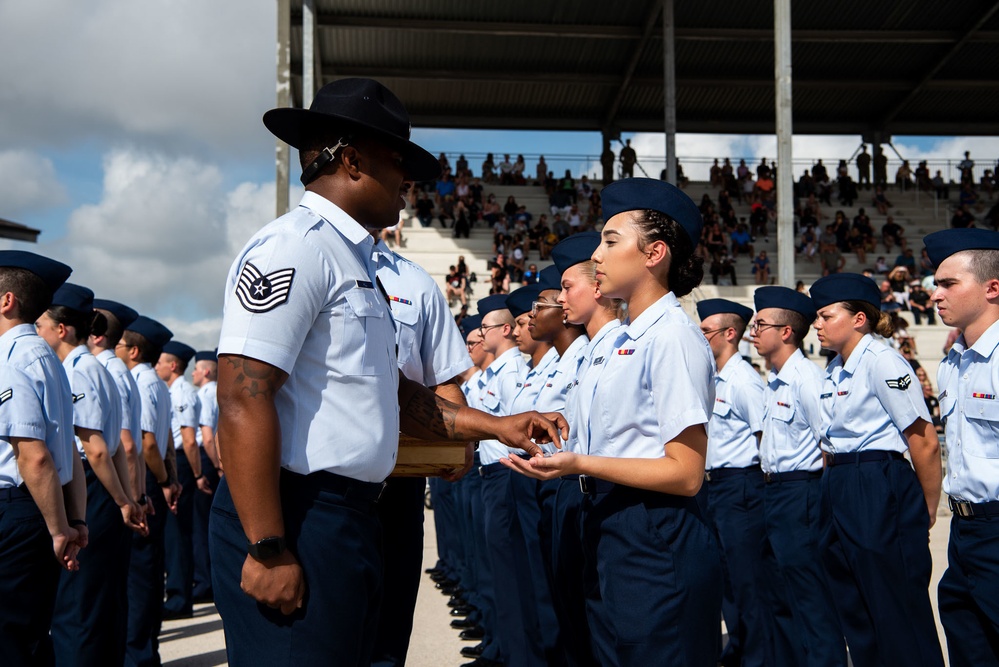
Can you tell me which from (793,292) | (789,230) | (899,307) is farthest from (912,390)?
(899,307)

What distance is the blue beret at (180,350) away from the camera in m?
10.4

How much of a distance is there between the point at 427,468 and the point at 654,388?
0.80 meters

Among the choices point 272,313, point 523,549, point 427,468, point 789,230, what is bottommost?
point 523,549

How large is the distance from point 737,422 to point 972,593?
9.97 ft

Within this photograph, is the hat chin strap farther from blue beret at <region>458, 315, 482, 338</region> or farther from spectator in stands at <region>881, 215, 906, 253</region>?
spectator in stands at <region>881, 215, 906, 253</region>

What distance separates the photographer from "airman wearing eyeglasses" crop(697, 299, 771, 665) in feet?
20.9

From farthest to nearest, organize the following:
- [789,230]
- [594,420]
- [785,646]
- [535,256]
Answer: [535,256] → [789,230] → [785,646] → [594,420]

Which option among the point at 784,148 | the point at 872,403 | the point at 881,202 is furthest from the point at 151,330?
the point at 881,202

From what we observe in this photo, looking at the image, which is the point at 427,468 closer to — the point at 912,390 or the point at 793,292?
the point at 912,390

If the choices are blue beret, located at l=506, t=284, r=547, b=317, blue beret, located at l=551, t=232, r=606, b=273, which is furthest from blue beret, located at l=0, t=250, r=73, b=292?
blue beret, located at l=506, t=284, r=547, b=317

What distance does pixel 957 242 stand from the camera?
417 cm

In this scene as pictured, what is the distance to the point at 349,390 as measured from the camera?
7.82ft

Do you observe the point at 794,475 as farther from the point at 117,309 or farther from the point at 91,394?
the point at 117,309

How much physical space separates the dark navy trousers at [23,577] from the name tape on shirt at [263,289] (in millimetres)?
2399
